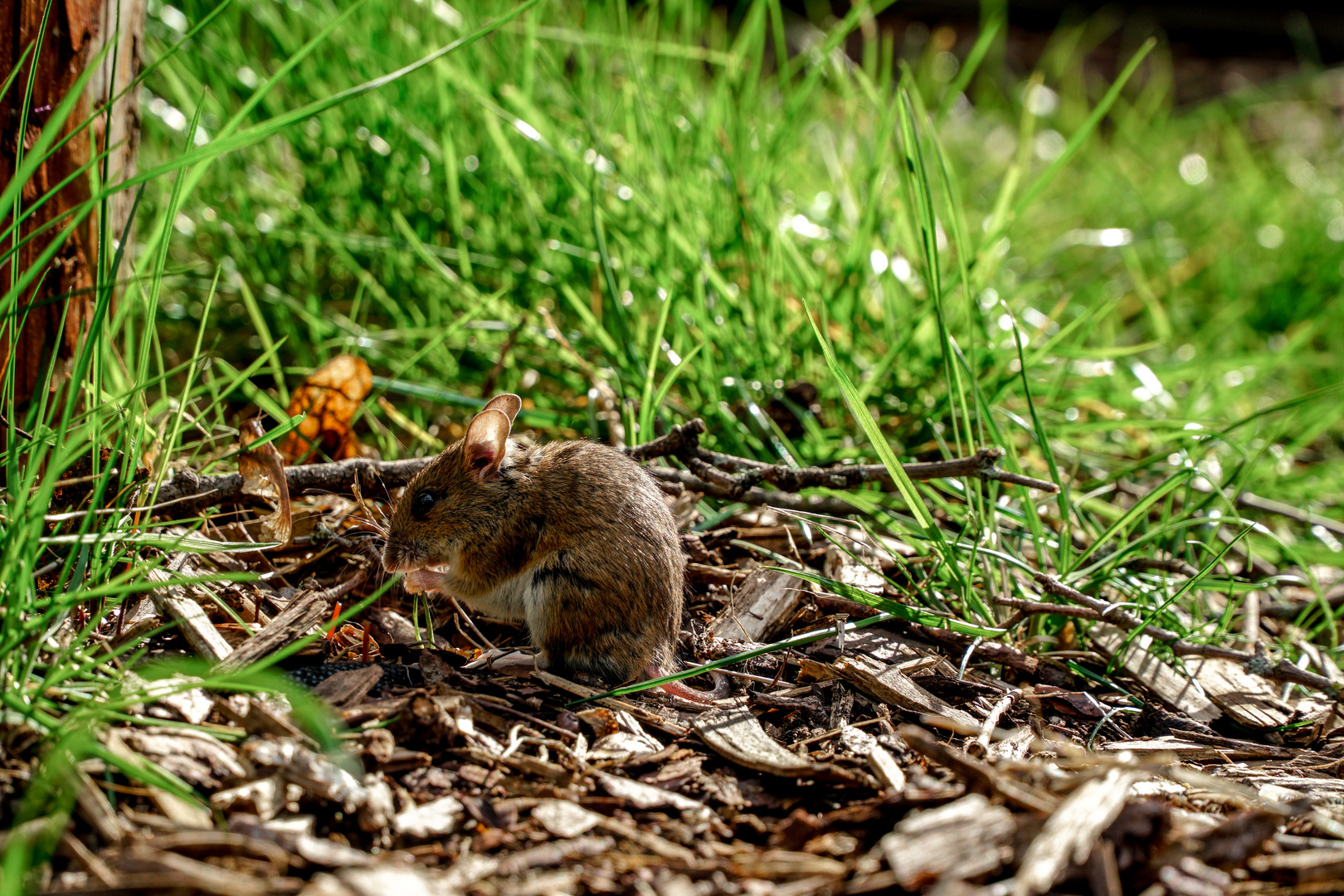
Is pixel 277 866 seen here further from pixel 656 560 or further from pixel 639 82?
pixel 639 82

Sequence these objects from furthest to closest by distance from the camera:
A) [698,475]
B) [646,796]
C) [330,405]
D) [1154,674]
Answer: [330,405], [698,475], [1154,674], [646,796]

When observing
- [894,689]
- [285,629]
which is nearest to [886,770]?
[894,689]

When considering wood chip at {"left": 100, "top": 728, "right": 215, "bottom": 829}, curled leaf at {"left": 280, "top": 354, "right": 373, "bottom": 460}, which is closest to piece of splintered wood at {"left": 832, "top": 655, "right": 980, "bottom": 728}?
wood chip at {"left": 100, "top": 728, "right": 215, "bottom": 829}

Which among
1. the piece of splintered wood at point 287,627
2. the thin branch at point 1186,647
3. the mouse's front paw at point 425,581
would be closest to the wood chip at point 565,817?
the piece of splintered wood at point 287,627

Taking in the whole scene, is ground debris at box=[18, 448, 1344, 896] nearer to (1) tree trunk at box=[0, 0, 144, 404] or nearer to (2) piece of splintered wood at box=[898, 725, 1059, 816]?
(2) piece of splintered wood at box=[898, 725, 1059, 816]

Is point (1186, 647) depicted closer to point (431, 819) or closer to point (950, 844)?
point (950, 844)

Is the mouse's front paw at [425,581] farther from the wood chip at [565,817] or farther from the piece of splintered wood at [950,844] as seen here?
the piece of splintered wood at [950,844]
